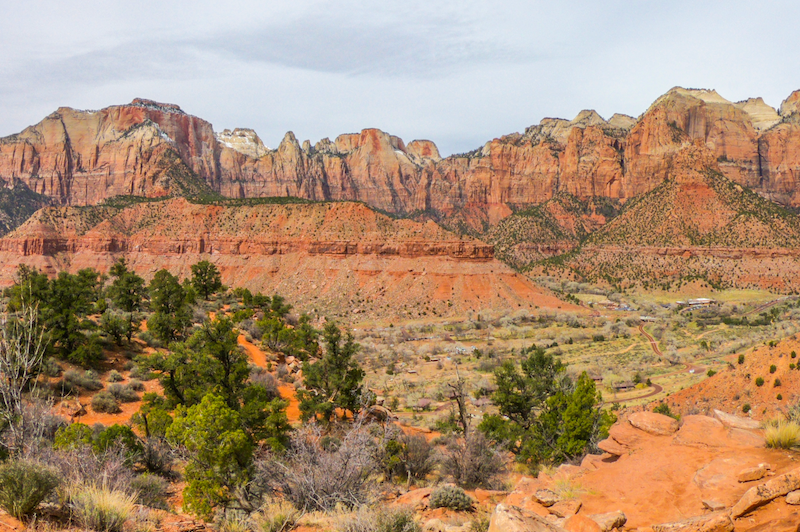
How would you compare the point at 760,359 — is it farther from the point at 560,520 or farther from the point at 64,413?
the point at 64,413

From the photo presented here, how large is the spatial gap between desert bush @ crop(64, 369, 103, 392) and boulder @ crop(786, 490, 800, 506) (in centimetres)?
2433

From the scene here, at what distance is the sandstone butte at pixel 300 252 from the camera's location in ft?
275

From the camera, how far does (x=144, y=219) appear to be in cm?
10912

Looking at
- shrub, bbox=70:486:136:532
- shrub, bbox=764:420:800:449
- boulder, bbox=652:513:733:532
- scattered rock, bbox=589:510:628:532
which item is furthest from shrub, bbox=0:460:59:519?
shrub, bbox=764:420:800:449

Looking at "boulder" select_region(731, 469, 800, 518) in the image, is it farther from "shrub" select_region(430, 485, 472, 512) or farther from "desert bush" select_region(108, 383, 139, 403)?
"desert bush" select_region(108, 383, 139, 403)

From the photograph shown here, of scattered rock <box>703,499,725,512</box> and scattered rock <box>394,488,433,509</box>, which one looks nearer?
scattered rock <box>703,499,725,512</box>

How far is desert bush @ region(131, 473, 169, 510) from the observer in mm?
12344

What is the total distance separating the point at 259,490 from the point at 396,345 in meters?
Result: 48.4

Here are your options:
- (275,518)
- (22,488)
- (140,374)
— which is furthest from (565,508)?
(140,374)

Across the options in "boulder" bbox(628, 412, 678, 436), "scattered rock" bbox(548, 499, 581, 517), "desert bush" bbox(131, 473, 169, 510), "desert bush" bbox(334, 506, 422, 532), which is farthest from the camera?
"boulder" bbox(628, 412, 678, 436)

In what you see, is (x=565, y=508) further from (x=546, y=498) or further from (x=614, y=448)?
(x=614, y=448)

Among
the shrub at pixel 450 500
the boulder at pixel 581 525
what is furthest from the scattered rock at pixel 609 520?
the shrub at pixel 450 500

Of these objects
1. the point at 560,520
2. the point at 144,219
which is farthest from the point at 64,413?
the point at 144,219

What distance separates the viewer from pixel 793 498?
727 cm
